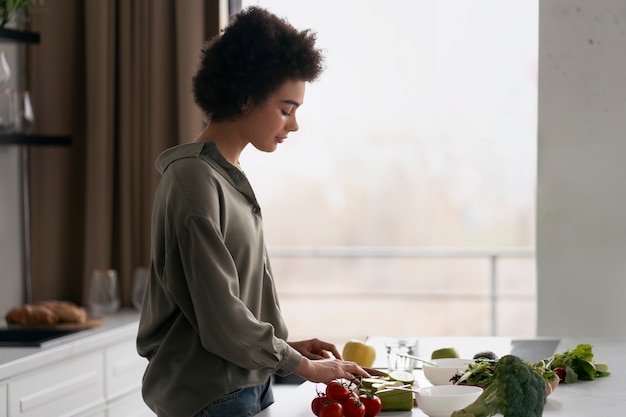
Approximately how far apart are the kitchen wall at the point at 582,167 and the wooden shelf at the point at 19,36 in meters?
2.04

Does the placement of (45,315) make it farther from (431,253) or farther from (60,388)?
(431,253)

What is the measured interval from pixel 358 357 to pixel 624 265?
1660 millimetres

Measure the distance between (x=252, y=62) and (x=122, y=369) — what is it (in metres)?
1.84

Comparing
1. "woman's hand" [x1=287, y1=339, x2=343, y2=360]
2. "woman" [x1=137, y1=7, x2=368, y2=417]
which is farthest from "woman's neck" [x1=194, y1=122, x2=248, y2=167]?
"woman's hand" [x1=287, y1=339, x2=343, y2=360]

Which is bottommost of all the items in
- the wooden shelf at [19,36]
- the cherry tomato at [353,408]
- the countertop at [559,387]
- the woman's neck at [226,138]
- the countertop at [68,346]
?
the countertop at [68,346]

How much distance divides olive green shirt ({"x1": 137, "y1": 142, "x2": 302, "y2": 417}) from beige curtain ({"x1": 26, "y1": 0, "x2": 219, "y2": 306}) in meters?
2.12

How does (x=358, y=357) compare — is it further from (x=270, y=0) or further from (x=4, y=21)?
(x=270, y=0)

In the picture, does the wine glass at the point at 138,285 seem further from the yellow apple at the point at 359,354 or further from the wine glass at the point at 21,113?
the yellow apple at the point at 359,354

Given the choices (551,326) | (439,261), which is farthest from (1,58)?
(439,261)

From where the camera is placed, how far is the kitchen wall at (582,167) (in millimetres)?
3484

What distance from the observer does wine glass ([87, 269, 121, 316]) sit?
3.80 m

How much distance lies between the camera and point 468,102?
9.77 m

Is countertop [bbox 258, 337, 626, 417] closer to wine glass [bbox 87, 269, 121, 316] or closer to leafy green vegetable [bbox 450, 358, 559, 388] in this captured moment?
leafy green vegetable [bbox 450, 358, 559, 388]

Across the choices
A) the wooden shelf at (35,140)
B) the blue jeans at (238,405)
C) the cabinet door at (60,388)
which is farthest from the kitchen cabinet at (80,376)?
the blue jeans at (238,405)
